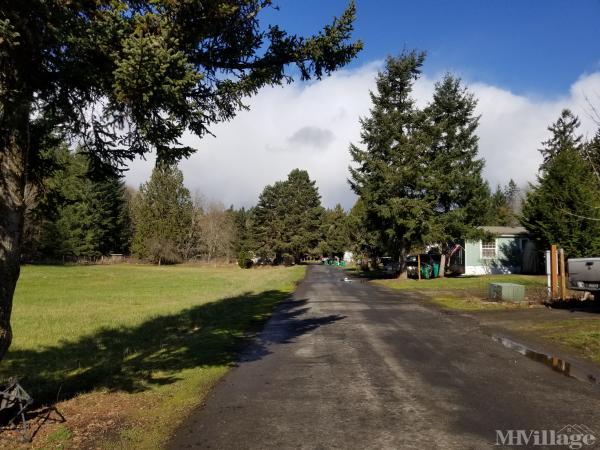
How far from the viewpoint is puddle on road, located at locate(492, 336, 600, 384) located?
7.38 m

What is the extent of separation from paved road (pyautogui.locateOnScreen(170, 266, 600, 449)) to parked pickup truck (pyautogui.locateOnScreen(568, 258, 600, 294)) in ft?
18.7

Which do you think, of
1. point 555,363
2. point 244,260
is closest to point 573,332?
point 555,363

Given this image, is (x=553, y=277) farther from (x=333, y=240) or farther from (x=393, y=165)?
(x=333, y=240)

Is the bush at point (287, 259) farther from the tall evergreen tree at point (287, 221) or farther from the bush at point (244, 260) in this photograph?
the bush at point (244, 260)

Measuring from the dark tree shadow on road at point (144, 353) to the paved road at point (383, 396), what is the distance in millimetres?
951

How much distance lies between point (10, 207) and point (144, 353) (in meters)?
6.13

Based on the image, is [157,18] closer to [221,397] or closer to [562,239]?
[221,397]

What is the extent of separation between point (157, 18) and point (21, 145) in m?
2.08

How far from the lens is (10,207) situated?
5.18 metres

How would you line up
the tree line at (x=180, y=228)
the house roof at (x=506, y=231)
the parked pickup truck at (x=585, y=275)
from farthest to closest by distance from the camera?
the tree line at (x=180, y=228) → the house roof at (x=506, y=231) → the parked pickup truck at (x=585, y=275)

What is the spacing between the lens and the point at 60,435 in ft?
16.8

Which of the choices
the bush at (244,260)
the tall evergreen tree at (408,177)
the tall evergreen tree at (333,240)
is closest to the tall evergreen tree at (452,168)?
the tall evergreen tree at (408,177)

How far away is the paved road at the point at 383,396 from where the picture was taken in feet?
16.4

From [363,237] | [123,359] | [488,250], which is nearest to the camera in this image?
[123,359]
